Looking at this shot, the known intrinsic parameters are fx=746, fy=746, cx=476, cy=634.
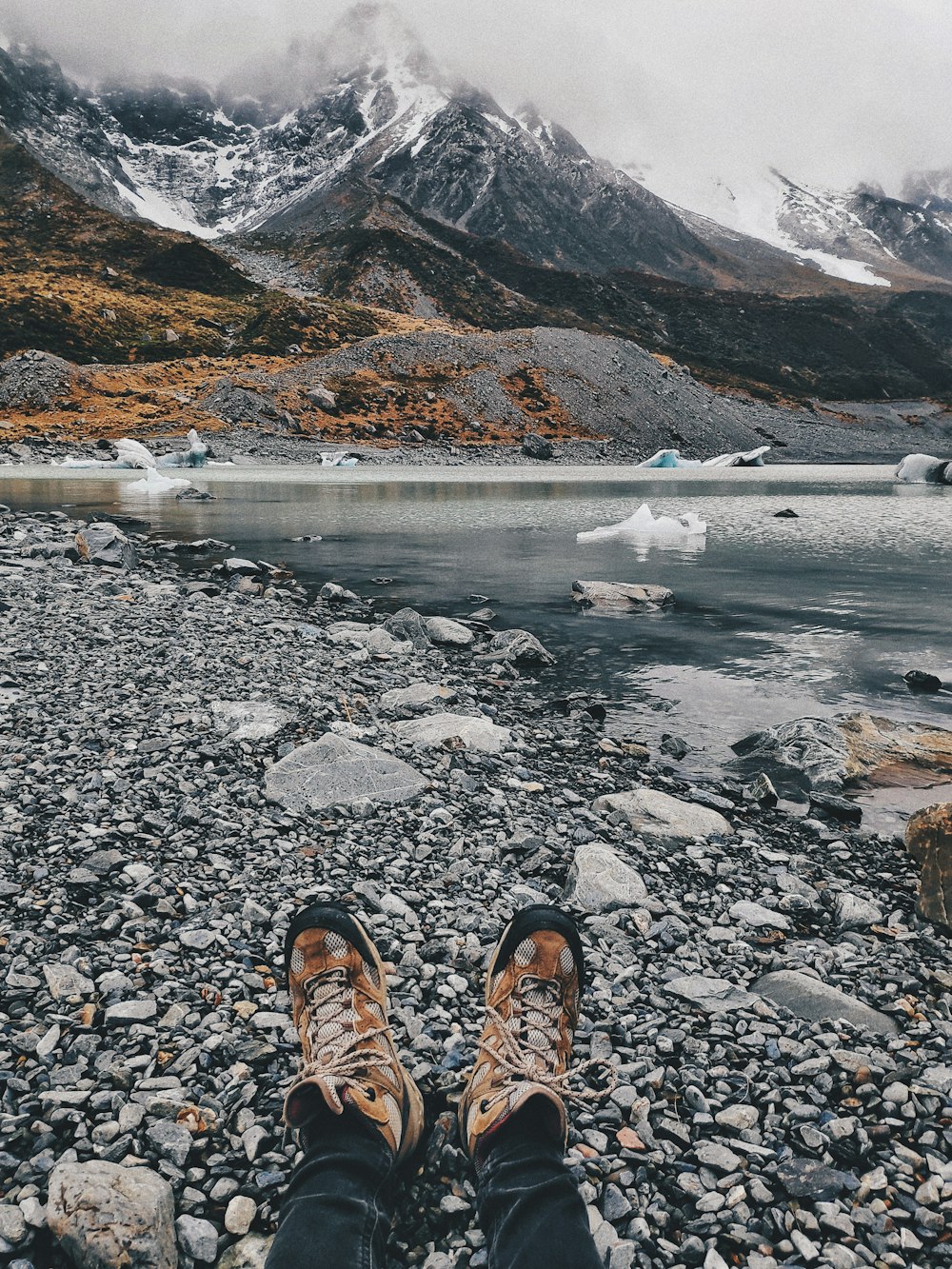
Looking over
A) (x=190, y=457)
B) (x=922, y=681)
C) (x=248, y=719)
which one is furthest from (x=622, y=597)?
(x=190, y=457)

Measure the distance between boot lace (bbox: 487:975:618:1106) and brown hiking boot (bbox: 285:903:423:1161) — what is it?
50 centimetres

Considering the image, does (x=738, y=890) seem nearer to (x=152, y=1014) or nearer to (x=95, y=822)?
(x=152, y=1014)

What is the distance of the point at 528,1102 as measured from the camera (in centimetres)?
332

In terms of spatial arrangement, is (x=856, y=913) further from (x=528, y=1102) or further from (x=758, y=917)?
(x=528, y=1102)

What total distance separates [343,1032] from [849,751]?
7121 mm

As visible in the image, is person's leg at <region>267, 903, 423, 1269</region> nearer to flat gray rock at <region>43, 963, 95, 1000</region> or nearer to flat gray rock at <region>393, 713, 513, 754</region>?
flat gray rock at <region>43, 963, 95, 1000</region>

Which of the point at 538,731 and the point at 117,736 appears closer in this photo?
the point at 117,736

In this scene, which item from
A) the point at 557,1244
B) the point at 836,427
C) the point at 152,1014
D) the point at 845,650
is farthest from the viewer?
the point at 836,427

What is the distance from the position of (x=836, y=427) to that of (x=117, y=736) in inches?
7107

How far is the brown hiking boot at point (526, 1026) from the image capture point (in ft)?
10.9

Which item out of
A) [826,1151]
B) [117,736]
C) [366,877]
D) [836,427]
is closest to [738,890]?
[826,1151]

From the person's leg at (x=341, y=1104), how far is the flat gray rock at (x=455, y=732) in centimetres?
398

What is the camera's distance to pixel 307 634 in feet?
43.9

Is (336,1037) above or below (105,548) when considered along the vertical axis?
above
